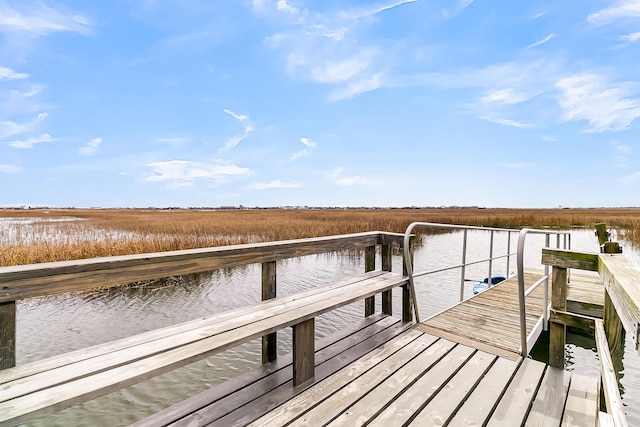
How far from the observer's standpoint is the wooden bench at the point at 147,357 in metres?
1.21

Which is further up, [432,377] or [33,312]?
[432,377]

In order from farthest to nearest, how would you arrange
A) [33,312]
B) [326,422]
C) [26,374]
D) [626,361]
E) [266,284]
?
[33,312]
[626,361]
[266,284]
[326,422]
[26,374]

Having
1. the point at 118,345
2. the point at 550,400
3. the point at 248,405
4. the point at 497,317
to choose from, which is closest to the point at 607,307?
the point at 497,317

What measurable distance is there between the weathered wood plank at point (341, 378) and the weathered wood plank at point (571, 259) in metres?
1.17

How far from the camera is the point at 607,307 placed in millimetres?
2645

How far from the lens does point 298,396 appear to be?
1862 millimetres

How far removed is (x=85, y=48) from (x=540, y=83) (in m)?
19.6

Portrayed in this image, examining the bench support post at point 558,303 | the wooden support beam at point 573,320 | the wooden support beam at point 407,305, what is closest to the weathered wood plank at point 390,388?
the wooden support beam at point 407,305

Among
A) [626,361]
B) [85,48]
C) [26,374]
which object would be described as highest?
[85,48]

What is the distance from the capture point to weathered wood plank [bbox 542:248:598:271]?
225 centimetres

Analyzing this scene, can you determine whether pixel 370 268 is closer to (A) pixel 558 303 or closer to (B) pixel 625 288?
(A) pixel 558 303

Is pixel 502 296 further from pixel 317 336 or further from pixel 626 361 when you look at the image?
pixel 317 336

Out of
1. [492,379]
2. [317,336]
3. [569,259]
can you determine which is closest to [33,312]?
[317,336]

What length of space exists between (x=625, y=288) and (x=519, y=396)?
3.39 feet
